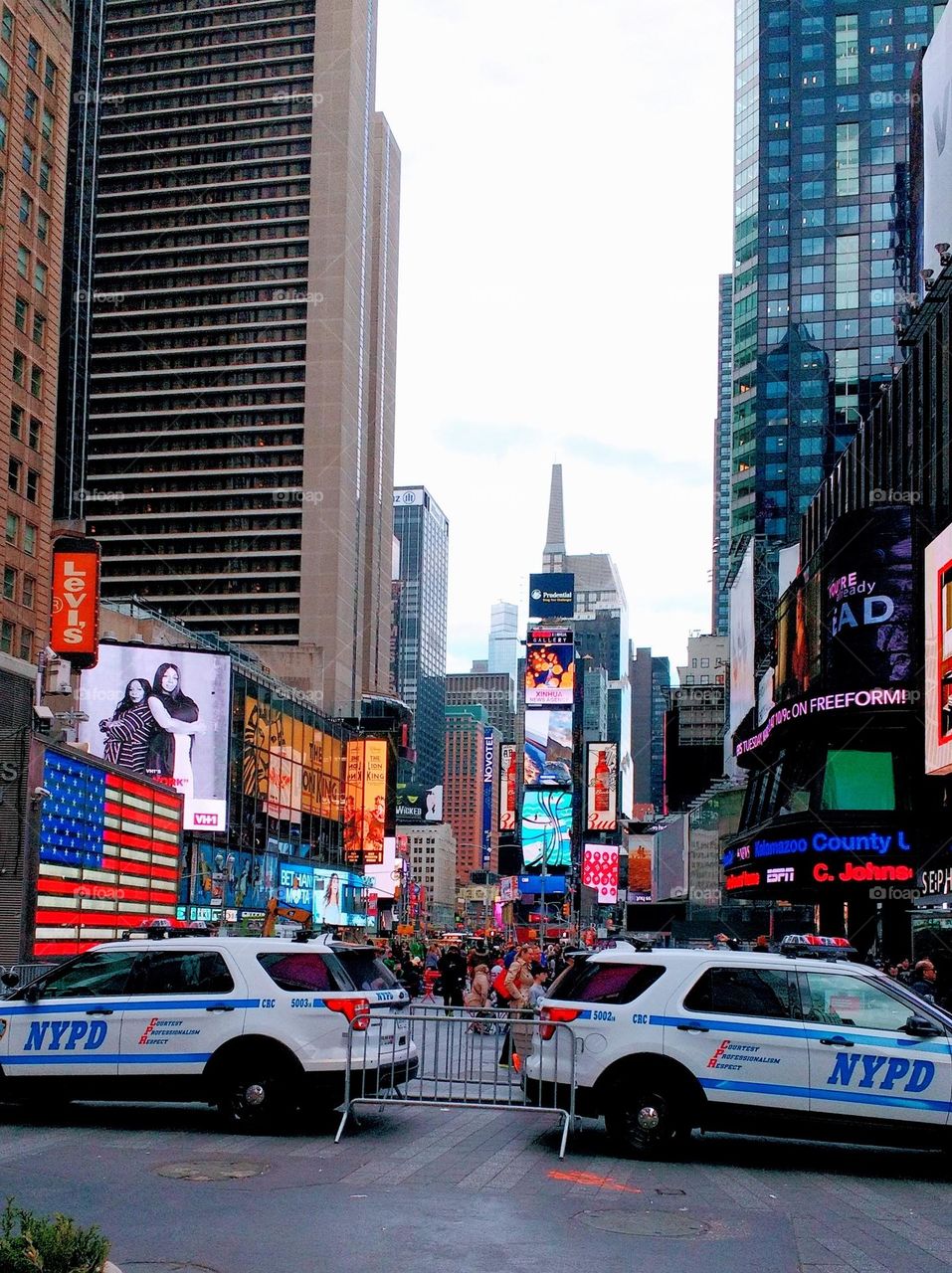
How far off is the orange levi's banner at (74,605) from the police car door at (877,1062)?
39.8 m

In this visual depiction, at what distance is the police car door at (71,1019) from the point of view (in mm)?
13852

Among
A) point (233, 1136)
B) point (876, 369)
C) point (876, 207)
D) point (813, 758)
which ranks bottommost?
point (233, 1136)

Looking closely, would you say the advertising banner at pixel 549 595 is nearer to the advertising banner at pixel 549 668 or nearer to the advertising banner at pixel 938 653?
the advertising banner at pixel 549 668

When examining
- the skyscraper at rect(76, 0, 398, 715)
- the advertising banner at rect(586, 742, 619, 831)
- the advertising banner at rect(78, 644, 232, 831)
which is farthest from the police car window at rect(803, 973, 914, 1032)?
the skyscraper at rect(76, 0, 398, 715)

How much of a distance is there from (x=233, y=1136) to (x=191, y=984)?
1.47 m

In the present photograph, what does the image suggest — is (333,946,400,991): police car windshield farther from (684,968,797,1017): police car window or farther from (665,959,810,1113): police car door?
(684,968,797,1017): police car window

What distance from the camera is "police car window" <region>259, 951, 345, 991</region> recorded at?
540 inches

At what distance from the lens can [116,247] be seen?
14225 centimetres

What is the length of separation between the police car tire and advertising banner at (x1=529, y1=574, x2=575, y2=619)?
16768 centimetres

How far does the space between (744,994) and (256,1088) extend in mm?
4575

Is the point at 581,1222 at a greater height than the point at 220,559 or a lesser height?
lesser

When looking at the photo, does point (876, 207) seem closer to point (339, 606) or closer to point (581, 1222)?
point (339, 606)

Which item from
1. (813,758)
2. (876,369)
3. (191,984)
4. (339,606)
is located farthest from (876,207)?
(191,984)

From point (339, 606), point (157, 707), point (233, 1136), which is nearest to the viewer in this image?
point (233, 1136)
